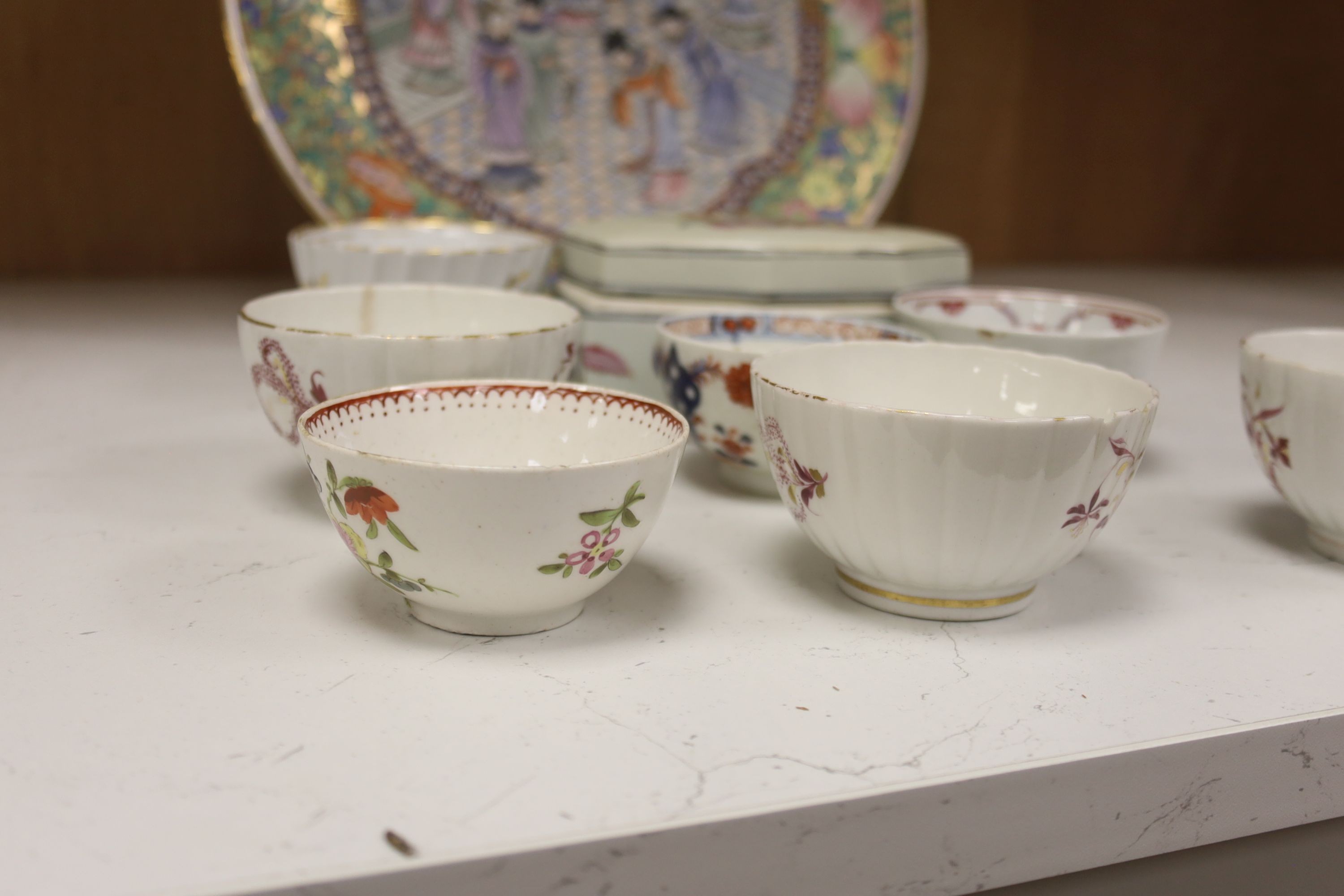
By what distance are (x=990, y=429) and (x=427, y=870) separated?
9.8 inches

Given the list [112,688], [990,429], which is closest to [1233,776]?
[990,429]

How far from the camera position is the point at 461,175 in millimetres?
1008

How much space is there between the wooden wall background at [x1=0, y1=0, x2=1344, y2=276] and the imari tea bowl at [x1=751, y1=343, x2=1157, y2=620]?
0.88 metres

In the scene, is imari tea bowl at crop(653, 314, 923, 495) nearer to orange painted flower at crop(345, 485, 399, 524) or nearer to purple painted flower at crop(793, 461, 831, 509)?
purple painted flower at crop(793, 461, 831, 509)

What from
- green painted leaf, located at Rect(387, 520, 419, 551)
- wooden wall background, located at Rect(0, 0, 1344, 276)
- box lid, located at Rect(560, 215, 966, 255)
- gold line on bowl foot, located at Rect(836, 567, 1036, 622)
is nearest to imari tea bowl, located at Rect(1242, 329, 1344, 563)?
gold line on bowl foot, located at Rect(836, 567, 1036, 622)

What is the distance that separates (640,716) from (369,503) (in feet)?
0.41

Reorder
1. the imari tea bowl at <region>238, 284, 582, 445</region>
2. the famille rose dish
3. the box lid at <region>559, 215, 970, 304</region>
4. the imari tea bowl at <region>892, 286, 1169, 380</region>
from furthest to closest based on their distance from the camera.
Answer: the famille rose dish → the box lid at <region>559, 215, 970, 304</region> → the imari tea bowl at <region>892, 286, 1169, 380</region> → the imari tea bowl at <region>238, 284, 582, 445</region>

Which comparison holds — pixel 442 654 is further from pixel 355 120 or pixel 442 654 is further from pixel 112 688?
pixel 355 120

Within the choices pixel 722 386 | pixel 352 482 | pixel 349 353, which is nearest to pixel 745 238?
pixel 722 386

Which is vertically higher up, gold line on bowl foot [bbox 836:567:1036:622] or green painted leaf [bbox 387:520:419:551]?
green painted leaf [bbox 387:520:419:551]

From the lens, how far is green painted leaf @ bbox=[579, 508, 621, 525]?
1.35 feet

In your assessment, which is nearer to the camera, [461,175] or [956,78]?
[461,175]

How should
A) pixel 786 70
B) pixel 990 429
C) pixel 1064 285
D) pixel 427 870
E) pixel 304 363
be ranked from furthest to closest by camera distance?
pixel 1064 285 → pixel 786 70 → pixel 304 363 → pixel 990 429 → pixel 427 870

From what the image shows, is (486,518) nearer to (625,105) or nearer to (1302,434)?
(1302,434)
